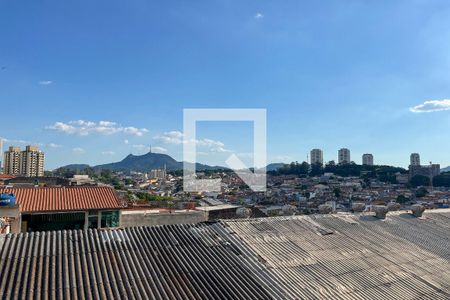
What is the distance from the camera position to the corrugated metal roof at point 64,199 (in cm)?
1303

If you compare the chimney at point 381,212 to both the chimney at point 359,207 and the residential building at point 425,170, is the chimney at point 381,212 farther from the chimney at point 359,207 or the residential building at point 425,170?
the residential building at point 425,170

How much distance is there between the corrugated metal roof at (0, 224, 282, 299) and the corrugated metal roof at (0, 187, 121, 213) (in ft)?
24.3

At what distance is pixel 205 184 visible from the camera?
5328 cm

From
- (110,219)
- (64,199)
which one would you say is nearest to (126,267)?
(110,219)

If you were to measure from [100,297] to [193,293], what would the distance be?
115 cm

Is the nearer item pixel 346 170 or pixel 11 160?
pixel 11 160

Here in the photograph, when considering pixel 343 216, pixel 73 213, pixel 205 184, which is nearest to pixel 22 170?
pixel 205 184

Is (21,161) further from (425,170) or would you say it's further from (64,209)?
(425,170)

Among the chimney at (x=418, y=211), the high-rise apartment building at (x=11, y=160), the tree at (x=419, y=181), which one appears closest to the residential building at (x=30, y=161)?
the high-rise apartment building at (x=11, y=160)

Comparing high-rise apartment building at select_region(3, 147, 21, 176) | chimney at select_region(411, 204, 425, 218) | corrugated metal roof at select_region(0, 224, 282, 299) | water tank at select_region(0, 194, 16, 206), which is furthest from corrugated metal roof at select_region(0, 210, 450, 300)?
high-rise apartment building at select_region(3, 147, 21, 176)

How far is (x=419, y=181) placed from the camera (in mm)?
87750

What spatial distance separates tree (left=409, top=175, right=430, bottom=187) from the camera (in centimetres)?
8706

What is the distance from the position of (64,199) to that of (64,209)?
2.92 ft

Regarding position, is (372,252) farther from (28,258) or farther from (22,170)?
(22,170)
